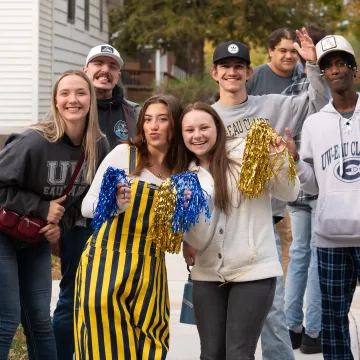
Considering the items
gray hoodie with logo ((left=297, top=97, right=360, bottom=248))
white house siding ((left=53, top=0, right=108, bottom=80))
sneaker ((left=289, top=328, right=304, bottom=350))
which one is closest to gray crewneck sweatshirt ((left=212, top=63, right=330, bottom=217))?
gray hoodie with logo ((left=297, top=97, right=360, bottom=248))

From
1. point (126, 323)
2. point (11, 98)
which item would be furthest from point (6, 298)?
point (11, 98)

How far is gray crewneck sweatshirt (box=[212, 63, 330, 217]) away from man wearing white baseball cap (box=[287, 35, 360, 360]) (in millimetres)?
339

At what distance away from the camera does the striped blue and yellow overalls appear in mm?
4332

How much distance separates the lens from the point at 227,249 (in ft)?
14.6

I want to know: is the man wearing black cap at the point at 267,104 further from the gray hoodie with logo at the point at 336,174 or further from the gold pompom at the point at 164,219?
the gold pompom at the point at 164,219

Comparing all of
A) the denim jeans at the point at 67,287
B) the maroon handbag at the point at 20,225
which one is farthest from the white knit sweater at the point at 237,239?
the denim jeans at the point at 67,287

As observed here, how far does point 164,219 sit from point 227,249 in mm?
412

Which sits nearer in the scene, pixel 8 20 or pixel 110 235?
pixel 110 235

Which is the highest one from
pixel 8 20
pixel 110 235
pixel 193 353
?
pixel 8 20

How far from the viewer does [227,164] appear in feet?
14.9

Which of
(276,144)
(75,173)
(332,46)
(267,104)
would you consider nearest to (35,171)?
(75,173)

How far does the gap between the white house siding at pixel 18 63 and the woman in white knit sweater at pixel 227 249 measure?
1330cm

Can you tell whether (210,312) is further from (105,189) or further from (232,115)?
(232,115)

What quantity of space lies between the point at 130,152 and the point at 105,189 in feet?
1.39
